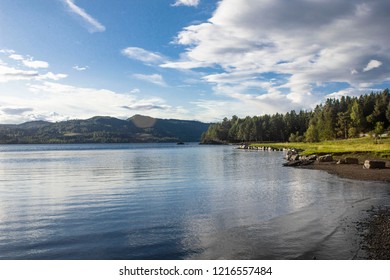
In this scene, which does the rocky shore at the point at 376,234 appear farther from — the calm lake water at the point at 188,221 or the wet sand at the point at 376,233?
the calm lake water at the point at 188,221

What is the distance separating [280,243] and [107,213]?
46.0 feet

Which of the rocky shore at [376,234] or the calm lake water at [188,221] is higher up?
the rocky shore at [376,234]

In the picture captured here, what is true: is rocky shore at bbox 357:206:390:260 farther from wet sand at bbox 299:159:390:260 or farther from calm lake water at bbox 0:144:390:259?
calm lake water at bbox 0:144:390:259

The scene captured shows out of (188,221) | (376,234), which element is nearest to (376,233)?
(376,234)

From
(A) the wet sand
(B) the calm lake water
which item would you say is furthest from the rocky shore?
(B) the calm lake water

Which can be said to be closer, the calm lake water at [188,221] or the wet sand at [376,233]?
the wet sand at [376,233]

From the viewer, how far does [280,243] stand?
19.0 metres

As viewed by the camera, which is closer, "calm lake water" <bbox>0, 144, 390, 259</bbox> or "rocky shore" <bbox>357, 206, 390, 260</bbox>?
"rocky shore" <bbox>357, 206, 390, 260</bbox>

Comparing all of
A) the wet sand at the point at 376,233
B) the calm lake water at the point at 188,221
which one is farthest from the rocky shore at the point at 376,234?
the calm lake water at the point at 188,221

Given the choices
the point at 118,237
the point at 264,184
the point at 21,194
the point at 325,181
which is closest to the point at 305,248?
the point at 118,237

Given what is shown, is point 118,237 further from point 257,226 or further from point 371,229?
point 371,229

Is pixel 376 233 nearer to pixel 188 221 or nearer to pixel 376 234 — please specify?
pixel 376 234

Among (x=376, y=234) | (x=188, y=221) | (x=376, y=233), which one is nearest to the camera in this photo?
(x=376, y=234)

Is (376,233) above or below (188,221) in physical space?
above
